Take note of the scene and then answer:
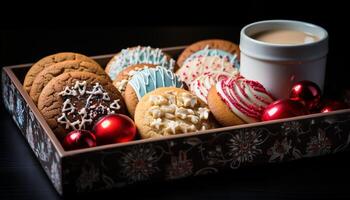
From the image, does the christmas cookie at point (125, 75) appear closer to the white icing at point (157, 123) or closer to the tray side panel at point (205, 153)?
the white icing at point (157, 123)

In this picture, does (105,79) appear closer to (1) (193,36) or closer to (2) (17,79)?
(2) (17,79)

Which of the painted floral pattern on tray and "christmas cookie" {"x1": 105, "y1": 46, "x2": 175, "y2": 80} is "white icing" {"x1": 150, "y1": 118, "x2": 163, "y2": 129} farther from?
"christmas cookie" {"x1": 105, "y1": 46, "x2": 175, "y2": 80}

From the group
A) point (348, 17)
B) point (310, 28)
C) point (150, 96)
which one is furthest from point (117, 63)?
point (348, 17)

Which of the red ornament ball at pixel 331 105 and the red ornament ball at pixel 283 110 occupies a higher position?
the red ornament ball at pixel 283 110

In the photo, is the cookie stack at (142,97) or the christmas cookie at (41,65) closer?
the cookie stack at (142,97)

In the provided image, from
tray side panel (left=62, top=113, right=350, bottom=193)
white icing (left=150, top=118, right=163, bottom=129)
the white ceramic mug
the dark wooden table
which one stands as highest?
the white ceramic mug

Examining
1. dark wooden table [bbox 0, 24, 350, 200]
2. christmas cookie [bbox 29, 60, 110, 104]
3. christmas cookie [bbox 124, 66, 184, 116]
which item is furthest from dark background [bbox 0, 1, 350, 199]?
christmas cookie [bbox 124, 66, 184, 116]

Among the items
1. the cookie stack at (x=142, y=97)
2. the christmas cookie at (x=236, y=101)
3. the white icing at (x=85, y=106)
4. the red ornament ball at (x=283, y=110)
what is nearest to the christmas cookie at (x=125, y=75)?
the cookie stack at (x=142, y=97)
